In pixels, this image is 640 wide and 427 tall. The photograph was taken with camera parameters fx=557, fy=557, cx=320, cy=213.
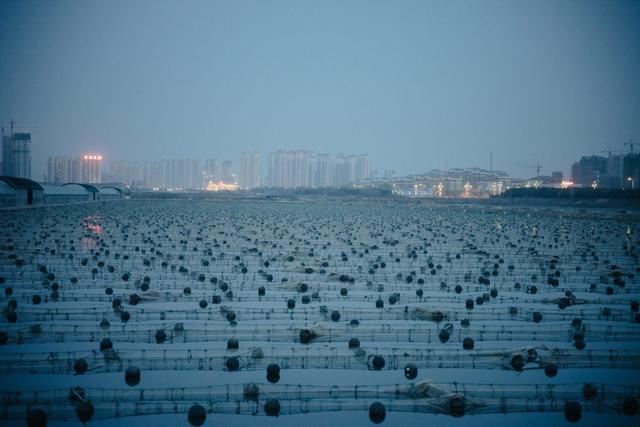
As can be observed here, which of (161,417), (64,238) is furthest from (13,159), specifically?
(161,417)

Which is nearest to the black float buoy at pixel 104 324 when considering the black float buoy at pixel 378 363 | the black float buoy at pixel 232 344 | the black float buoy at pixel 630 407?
the black float buoy at pixel 232 344

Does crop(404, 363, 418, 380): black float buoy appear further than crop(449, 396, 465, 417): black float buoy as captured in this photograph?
Yes

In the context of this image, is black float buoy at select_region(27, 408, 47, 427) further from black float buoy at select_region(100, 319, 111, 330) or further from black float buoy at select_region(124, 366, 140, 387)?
black float buoy at select_region(100, 319, 111, 330)

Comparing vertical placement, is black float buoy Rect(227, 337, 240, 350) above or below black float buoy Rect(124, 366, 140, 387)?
above

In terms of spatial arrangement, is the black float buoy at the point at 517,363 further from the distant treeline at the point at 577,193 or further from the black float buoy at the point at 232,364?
the distant treeline at the point at 577,193

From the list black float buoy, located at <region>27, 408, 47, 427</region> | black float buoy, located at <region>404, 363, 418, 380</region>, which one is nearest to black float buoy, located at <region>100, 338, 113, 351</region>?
black float buoy, located at <region>27, 408, 47, 427</region>

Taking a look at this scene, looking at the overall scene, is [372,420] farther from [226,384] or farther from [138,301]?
[138,301]
